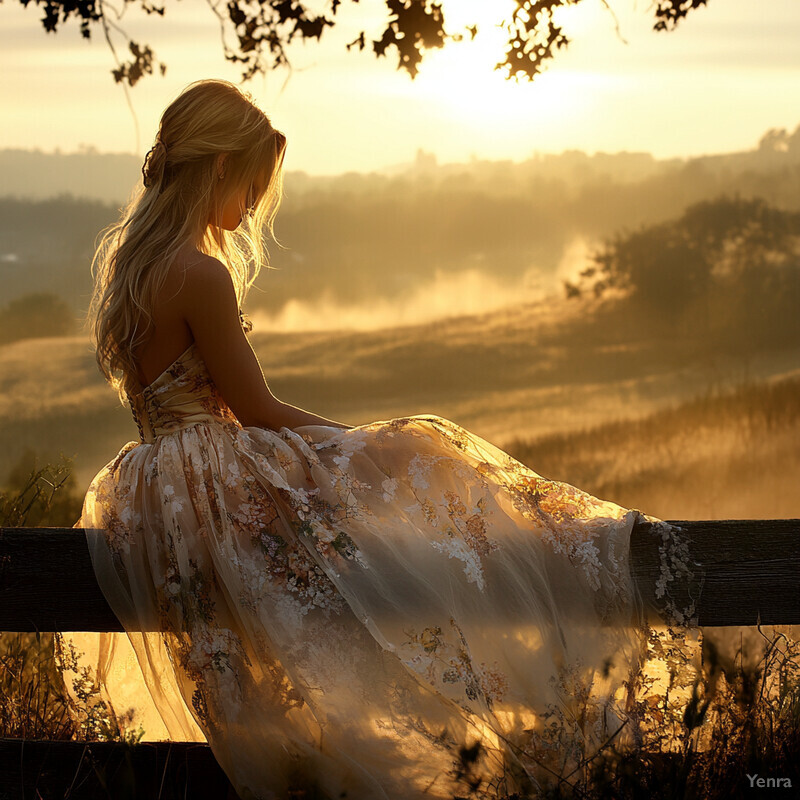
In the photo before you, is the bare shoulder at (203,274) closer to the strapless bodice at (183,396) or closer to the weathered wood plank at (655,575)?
the strapless bodice at (183,396)

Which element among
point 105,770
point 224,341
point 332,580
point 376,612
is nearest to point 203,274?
point 224,341

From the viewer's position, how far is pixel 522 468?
2850 millimetres

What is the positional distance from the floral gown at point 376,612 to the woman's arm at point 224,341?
20 centimetres

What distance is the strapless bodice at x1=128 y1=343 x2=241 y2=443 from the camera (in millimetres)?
2975

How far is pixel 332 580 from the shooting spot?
253 centimetres

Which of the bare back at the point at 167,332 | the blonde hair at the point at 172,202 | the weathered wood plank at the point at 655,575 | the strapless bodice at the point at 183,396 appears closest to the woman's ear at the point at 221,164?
the blonde hair at the point at 172,202

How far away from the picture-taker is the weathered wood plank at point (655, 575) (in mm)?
2594

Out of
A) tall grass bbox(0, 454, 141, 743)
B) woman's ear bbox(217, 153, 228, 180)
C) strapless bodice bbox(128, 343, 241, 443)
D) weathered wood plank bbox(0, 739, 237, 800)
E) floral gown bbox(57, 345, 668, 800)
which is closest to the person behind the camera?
floral gown bbox(57, 345, 668, 800)

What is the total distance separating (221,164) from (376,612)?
1.60 m

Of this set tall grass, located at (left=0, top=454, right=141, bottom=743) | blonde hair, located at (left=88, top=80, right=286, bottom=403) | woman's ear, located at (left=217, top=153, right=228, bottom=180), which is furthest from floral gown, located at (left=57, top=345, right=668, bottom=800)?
woman's ear, located at (left=217, top=153, right=228, bottom=180)

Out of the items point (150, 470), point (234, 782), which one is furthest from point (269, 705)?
point (150, 470)

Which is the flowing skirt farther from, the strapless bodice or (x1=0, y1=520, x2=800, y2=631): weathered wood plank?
the strapless bodice

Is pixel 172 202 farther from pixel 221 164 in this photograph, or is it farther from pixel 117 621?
pixel 117 621

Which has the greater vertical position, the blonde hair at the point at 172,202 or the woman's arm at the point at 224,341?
the blonde hair at the point at 172,202
